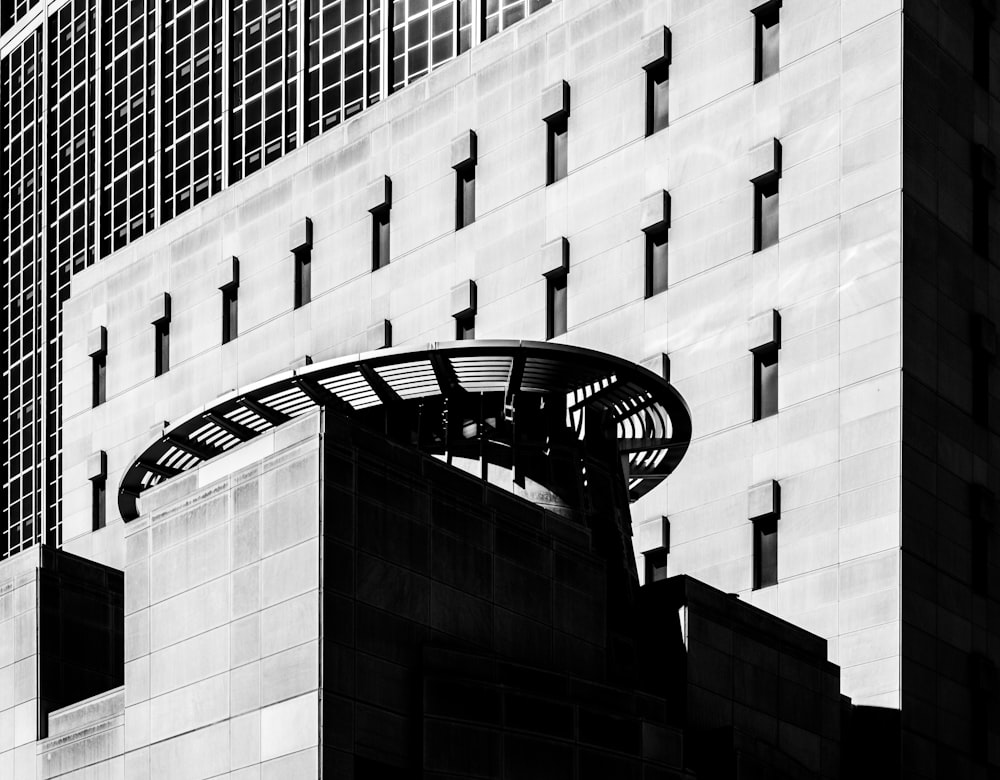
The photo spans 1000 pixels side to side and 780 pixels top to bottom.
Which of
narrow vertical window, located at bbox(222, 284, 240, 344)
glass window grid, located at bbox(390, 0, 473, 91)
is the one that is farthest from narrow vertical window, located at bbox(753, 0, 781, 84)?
narrow vertical window, located at bbox(222, 284, 240, 344)

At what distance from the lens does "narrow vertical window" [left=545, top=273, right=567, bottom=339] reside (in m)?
79.1

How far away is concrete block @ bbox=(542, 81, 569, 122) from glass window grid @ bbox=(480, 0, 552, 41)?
18.5ft

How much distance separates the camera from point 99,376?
9919 centimetres

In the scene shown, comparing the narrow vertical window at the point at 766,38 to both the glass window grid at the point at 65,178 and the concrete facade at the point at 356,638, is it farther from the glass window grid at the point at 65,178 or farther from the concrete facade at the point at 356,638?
the glass window grid at the point at 65,178

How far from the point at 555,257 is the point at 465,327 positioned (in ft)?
16.5

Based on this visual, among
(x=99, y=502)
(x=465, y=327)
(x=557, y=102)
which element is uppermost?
(x=557, y=102)

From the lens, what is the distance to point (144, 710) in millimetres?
50438

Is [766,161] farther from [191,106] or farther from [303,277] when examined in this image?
[191,106]
